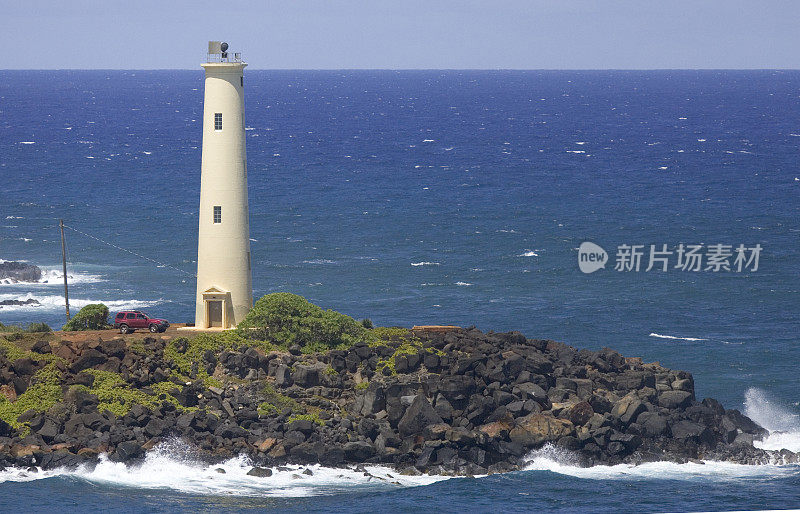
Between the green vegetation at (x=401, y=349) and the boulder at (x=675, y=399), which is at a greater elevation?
the green vegetation at (x=401, y=349)

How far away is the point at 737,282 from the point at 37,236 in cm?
6176

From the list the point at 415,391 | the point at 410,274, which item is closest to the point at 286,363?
the point at 415,391

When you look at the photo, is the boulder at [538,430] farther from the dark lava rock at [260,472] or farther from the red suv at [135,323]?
the red suv at [135,323]

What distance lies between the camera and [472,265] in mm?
98250

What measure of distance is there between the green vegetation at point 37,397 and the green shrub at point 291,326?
8.33m

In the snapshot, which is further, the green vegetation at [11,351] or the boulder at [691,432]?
the green vegetation at [11,351]

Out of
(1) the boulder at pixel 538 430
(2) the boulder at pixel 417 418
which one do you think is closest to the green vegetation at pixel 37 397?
(2) the boulder at pixel 417 418

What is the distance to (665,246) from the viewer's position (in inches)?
4220

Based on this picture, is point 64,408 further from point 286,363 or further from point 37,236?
point 37,236

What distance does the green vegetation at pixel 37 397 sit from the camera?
46.4 m

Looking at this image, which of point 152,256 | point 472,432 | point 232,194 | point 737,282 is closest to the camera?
point 472,432

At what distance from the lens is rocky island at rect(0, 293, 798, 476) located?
45188 millimetres

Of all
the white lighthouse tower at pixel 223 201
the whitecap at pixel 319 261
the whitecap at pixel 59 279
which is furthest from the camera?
the whitecap at pixel 319 261

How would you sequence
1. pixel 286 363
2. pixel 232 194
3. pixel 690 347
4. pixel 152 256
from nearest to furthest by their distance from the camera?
pixel 286 363 < pixel 232 194 < pixel 690 347 < pixel 152 256
